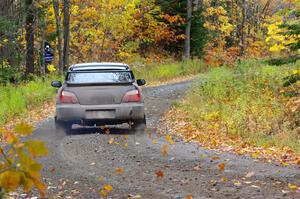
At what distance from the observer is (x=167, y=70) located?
1332 inches

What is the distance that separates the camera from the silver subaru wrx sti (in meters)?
12.8

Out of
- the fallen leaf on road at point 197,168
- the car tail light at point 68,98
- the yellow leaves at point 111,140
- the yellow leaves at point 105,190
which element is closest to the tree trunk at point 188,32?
the car tail light at point 68,98

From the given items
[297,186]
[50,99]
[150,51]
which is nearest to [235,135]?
[297,186]

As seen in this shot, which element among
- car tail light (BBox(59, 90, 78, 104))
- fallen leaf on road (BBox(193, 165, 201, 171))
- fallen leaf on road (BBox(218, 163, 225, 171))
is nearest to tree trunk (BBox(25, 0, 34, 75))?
car tail light (BBox(59, 90, 78, 104))

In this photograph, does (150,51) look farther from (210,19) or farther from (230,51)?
(210,19)

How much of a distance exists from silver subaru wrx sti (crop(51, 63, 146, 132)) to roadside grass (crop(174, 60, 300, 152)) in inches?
85.4

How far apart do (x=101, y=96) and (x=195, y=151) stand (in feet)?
10.2

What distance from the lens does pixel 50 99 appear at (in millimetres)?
23219

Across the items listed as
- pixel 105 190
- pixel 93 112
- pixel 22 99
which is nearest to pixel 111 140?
pixel 93 112

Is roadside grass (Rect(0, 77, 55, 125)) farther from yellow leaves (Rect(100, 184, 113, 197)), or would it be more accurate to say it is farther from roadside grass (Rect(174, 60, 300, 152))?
yellow leaves (Rect(100, 184, 113, 197))

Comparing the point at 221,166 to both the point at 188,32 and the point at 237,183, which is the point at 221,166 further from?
the point at 188,32

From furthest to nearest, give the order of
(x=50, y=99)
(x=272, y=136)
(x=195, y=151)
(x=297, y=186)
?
1. (x=50, y=99)
2. (x=272, y=136)
3. (x=195, y=151)
4. (x=297, y=186)

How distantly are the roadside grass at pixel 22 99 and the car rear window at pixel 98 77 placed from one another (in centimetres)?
452

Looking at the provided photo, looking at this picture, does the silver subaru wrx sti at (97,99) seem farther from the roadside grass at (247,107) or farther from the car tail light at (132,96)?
the roadside grass at (247,107)
